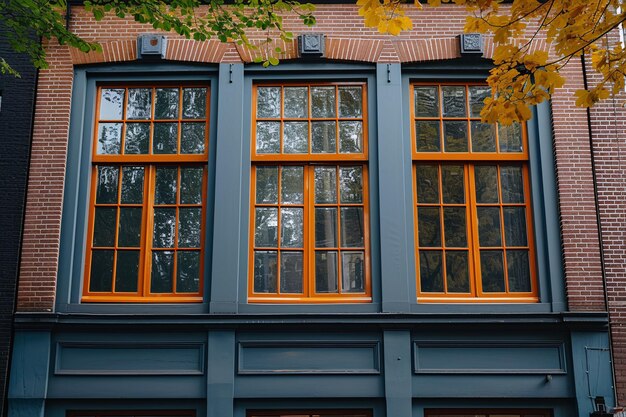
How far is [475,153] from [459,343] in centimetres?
261

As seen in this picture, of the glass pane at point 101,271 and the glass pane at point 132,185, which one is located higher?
the glass pane at point 132,185

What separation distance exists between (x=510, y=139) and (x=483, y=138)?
374mm

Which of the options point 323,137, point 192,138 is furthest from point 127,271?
point 323,137

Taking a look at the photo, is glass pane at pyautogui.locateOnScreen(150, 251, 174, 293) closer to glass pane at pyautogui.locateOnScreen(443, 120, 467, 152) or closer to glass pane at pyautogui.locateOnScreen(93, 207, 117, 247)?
glass pane at pyautogui.locateOnScreen(93, 207, 117, 247)

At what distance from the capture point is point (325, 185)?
9094 mm

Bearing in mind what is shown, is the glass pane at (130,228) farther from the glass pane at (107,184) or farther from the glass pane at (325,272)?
the glass pane at (325,272)

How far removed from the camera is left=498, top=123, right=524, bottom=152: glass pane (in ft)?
29.9

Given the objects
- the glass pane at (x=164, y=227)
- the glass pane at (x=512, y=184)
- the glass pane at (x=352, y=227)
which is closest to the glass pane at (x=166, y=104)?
the glass pane at (x=164, y=227)

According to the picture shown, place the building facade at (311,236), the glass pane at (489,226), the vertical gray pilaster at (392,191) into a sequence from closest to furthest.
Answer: the building facade at (311,236), the vertical gray pilaster at (392,191), the glass pane at (489,226)

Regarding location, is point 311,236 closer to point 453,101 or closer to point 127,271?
point 127,271

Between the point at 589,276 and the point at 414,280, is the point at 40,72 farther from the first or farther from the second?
the point at 589,276

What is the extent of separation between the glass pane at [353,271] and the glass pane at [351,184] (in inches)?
30.4

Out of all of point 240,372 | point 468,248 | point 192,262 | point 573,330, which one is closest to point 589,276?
point 573,330

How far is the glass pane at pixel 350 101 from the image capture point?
30.5ft
